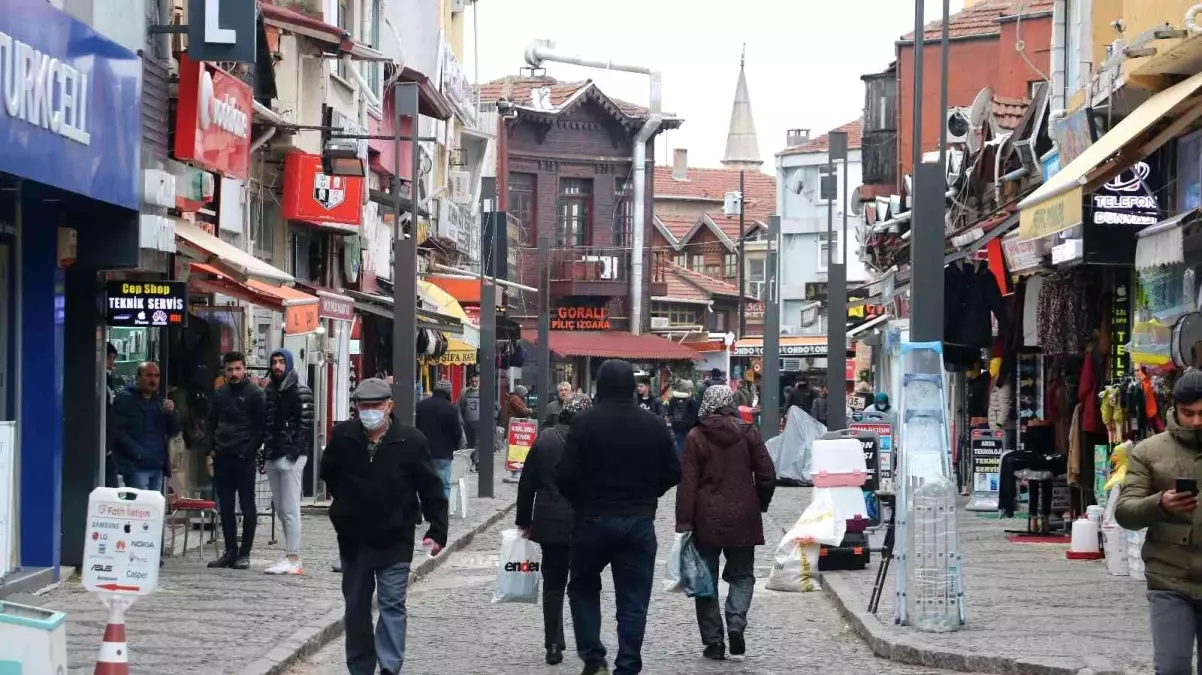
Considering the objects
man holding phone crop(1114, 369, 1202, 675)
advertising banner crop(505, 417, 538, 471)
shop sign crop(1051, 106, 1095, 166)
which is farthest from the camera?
advertising banner crop(505, 417, 538, 471)

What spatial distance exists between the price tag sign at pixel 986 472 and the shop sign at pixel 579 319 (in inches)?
1534

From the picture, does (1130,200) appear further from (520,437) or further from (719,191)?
(719,191)

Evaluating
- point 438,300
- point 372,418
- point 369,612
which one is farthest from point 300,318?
point 438,300

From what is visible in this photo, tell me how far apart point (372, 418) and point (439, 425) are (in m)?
11.2

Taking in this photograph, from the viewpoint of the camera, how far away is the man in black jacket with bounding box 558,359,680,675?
10945 mm

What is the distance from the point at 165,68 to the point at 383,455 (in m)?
7.02

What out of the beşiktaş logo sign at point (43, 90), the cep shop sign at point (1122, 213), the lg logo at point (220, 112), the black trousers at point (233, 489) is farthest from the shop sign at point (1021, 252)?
the beşiktaş logo sign at point (43, 90)

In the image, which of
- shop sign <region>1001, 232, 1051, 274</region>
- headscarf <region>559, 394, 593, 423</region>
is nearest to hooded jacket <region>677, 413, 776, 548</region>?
headscarf <region>559, 394, 593, 423</region>

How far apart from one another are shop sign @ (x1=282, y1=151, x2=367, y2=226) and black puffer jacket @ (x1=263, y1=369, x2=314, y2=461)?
10.2 metres

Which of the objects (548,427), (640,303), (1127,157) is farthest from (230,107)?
(640,303)

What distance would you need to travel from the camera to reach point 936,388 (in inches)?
582

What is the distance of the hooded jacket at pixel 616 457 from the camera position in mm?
10961

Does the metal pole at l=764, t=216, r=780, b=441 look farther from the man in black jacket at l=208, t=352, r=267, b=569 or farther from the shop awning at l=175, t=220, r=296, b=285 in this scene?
the man in black jacket at l=208, t=352, r=267, b=569

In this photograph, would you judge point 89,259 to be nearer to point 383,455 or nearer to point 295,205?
point 383,455
